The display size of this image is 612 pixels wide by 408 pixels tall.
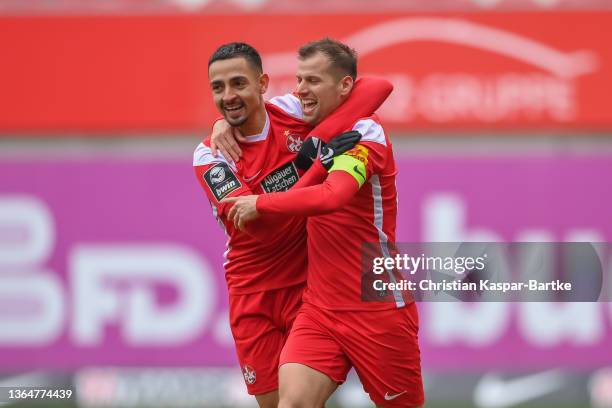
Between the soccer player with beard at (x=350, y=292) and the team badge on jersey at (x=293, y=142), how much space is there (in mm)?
213

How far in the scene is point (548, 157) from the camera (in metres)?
8.73

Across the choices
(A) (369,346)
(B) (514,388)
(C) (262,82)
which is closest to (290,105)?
(C) (262,82)

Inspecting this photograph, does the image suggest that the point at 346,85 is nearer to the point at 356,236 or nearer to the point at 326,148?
the point at 326,148

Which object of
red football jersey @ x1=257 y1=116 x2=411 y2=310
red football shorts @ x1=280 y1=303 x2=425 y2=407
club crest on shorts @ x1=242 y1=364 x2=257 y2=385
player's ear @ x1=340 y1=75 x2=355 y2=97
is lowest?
club crest on shorts @ x1=242 y1=364 x2=257 y2=385

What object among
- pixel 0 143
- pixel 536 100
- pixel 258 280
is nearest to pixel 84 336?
pixel 0 143

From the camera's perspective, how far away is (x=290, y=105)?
6.04m

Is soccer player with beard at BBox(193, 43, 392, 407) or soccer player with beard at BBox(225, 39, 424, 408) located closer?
soccer player with beard at BBox(225, 39, 424, 408)

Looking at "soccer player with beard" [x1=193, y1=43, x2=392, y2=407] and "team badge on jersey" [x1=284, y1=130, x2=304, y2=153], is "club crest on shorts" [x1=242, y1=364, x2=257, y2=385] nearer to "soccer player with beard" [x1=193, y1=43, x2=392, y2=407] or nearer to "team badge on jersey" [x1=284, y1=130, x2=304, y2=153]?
"soccer player with beard" [x1=193, y1=43, x2=392, y2=407]

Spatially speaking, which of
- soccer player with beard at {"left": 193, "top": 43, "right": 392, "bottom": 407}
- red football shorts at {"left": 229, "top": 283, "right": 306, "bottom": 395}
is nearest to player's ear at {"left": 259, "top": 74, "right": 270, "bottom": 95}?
soccer player with beard at {"left": 193, "top": 43, "right": 392, "bottom": 407}

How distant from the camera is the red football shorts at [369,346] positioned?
5508 mm

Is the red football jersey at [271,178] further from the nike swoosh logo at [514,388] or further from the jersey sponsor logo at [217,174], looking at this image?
the nike swoosh logo at [514,388]

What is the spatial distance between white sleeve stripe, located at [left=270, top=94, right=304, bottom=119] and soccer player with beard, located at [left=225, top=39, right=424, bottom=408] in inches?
11.1

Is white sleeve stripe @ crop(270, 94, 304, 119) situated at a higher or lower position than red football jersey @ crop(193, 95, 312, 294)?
higher

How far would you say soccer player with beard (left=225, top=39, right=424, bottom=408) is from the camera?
550 centimetres
